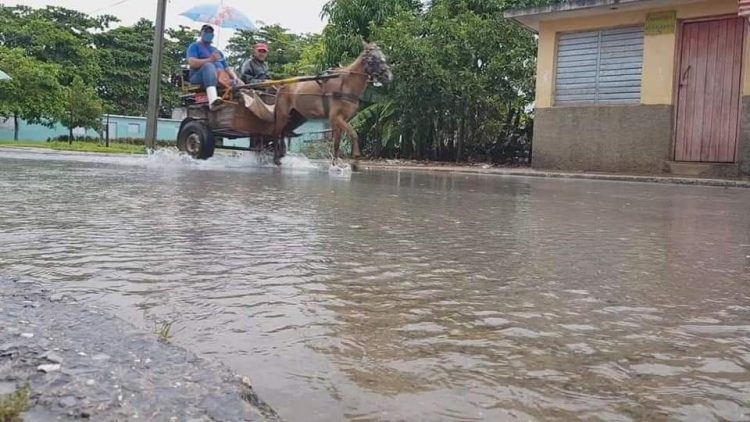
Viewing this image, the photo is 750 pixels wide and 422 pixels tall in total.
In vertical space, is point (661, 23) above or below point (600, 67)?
above

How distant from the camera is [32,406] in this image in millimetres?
1262

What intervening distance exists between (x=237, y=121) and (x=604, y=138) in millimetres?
7004

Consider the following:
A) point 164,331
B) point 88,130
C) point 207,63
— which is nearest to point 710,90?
point 207,63

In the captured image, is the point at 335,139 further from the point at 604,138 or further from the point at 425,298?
the point at 425,298

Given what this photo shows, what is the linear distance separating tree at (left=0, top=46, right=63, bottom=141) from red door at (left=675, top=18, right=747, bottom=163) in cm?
2405

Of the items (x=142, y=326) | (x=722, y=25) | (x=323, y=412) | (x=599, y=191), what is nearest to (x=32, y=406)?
(x=323, y=412)

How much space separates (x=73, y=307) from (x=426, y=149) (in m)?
16.3

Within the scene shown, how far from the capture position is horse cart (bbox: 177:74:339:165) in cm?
1014

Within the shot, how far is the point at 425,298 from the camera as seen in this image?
7.75ft

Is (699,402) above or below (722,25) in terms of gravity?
below

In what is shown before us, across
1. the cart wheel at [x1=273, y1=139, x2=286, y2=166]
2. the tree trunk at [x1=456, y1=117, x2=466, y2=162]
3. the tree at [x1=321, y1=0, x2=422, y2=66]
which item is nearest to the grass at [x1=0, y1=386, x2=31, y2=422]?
the cart wheel at [x1=273, y1=139, x2=286, y2=166]

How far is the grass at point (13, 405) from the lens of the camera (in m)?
1.18

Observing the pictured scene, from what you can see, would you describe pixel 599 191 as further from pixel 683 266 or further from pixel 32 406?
pixel 32 406

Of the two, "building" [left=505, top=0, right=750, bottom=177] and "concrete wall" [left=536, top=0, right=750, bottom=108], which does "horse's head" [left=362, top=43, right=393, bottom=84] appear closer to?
"building" [left=505, top=0, right=750, bottom=177]
